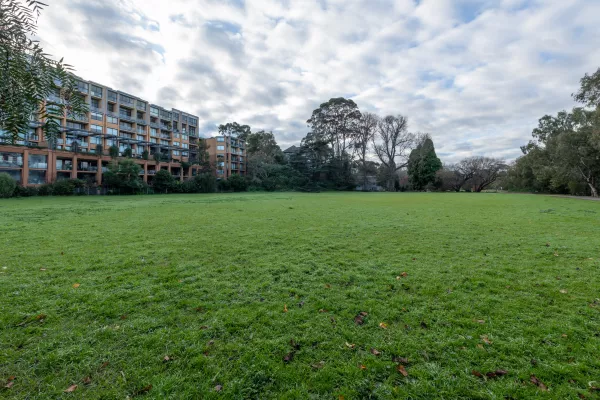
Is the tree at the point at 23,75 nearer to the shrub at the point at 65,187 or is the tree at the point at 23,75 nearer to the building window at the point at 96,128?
the shrub at the point at 65,187

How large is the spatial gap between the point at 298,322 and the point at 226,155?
65178 mm

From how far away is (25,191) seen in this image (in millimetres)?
31531

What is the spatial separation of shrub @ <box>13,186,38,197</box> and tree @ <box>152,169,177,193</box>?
50.3 feet

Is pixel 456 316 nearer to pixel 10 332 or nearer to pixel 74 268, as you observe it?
pixel 10 332

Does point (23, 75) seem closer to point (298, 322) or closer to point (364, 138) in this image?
point (298, 322)

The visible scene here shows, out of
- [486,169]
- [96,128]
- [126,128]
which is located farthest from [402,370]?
[486,169]

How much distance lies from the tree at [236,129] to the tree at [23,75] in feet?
249

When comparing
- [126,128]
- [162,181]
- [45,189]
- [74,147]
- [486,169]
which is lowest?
[45,189]

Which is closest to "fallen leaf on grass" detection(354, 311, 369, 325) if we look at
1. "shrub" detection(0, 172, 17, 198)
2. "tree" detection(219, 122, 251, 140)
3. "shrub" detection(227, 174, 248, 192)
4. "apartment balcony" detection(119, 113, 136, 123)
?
"shrub" detection(0, 172, 17, 198)

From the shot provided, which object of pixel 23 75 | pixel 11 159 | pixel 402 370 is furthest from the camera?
pixel 11 159

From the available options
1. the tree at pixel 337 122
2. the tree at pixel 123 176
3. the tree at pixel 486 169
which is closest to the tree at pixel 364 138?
the tree at pixel 337 122

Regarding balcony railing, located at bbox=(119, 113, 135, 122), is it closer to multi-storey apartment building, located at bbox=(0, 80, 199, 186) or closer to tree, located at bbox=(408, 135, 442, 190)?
multi-storey apartment building, located at bbox=(0, 80, 199, 186)

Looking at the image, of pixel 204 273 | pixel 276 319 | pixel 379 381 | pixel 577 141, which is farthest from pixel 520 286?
pixel 577 141

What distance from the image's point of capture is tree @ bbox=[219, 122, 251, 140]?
7538cm
